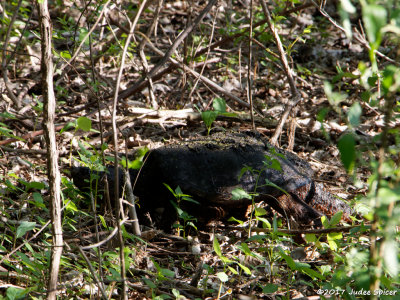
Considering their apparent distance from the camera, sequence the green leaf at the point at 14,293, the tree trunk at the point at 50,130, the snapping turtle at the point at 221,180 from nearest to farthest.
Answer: the tree trunk at the point at 50,130 < the green leaf at the point at 14,293 < the snapping turtle at the point at 221,180

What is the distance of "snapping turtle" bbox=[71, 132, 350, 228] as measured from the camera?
3.61 metres

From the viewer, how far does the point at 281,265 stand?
10.7 feet

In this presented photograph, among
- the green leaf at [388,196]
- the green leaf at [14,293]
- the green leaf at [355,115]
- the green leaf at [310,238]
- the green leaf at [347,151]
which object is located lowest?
the green leaf at [310,238]

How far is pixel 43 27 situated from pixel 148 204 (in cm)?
220

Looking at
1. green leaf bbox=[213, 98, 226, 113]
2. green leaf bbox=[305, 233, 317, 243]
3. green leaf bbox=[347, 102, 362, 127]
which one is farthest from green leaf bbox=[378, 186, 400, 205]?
green leaf bbox=[213, 98, 226, 113]

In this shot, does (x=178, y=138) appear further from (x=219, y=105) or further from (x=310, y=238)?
(x=310, y=238)

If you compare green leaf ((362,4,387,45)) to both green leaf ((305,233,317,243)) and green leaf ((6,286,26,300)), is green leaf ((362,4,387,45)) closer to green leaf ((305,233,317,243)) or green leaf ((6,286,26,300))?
green leaf ((6,286,26,300))

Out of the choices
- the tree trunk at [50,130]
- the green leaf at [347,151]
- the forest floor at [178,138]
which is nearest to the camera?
the green leaf at [347,151]

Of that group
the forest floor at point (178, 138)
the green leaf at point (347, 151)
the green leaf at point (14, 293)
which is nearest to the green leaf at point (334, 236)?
the forest floor at point (178, 138)

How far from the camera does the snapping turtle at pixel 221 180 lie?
11.9ft

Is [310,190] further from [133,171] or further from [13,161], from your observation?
[13,161]

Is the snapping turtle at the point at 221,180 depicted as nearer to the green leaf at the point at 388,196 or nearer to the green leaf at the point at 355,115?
the green leaf at the point at 355,115

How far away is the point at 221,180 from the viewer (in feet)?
11.9

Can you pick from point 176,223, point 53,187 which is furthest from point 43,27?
point 176,223
